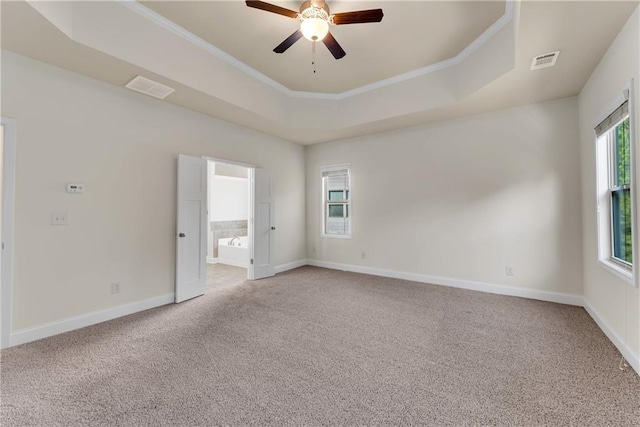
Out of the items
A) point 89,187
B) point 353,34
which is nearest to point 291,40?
point 353,34

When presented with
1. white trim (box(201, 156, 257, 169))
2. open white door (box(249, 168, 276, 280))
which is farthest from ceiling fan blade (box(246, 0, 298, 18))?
open white door (box(249, 168, 276, 280))

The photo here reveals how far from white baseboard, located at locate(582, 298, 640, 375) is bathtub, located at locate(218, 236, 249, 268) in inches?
215

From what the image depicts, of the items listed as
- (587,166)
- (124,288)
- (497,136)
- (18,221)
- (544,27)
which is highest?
(544,27)

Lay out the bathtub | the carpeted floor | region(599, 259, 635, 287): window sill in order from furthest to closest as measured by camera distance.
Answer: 1. the bathtub
2. region(599, 259, 635, 287): window sill
3. the carpeted floor

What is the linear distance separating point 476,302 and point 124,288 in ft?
14.6

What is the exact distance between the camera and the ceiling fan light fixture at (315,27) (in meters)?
2.37

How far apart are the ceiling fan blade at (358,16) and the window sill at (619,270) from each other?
2.91 metres

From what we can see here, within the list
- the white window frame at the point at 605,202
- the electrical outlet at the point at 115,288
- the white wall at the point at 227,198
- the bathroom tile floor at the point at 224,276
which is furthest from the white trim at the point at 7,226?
the white window frame at the point at 605,202

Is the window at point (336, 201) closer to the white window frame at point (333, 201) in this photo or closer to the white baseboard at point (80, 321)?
the white window frame at point (333, 201)

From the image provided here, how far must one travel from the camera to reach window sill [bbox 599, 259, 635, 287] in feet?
7.06

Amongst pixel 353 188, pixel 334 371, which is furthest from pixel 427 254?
pixel 334 371

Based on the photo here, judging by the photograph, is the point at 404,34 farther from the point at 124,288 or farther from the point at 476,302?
the point at 124,288

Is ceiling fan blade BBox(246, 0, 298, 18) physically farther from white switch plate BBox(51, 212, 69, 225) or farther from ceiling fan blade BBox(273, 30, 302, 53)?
white switch plate BBox(51, 212, 69, 225)

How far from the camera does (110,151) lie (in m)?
3.10
